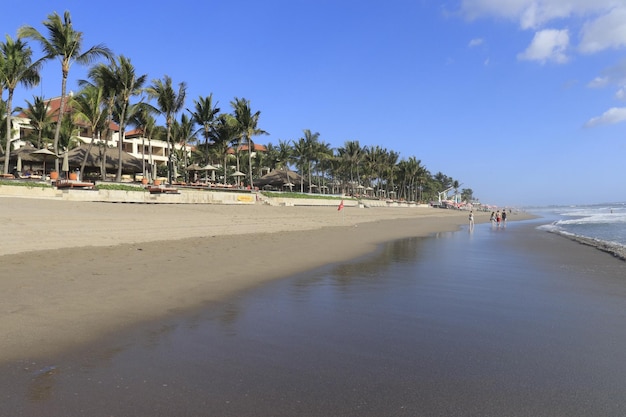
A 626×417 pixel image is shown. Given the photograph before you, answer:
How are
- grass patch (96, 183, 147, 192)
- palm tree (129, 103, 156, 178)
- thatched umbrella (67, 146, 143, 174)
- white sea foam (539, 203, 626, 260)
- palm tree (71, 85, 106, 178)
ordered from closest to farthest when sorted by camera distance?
1. white sea foam (539, 203, 626, 260)
2. grass patch (96, 183, 147, 192)
3. palm tree (71, 85, 106, 178)
4. thatched umbrella (67, 146, 143, 174)
5. palm tree (129, 103, 156, 178)

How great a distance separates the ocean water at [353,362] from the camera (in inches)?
134

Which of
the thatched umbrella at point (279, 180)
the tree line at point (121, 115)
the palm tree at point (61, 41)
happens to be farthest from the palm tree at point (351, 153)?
the palm tree at point (61, 41)

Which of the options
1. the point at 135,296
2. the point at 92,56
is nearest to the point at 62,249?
the point at 135,296

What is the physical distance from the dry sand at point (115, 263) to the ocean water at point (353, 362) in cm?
63

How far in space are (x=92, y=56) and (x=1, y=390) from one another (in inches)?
1129

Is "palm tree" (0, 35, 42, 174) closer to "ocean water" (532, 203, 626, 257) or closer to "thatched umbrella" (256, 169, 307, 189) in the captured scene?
"thatched umbrella" (256, 169, 307, 189)

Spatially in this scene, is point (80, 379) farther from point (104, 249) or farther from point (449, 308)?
point (104, 249)

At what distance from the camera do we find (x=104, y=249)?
37.2 ft

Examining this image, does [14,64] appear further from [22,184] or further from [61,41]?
[22,184]

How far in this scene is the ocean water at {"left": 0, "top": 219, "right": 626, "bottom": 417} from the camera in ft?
11.2

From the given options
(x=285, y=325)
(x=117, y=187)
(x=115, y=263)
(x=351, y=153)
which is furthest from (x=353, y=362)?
(x=351, y=153)

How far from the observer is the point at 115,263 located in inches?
379

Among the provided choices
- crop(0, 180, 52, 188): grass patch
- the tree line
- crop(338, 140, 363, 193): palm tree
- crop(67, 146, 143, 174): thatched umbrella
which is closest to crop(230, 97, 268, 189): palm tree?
the tree line

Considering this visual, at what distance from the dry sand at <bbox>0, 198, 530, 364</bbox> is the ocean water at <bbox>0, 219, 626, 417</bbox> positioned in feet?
2.08
